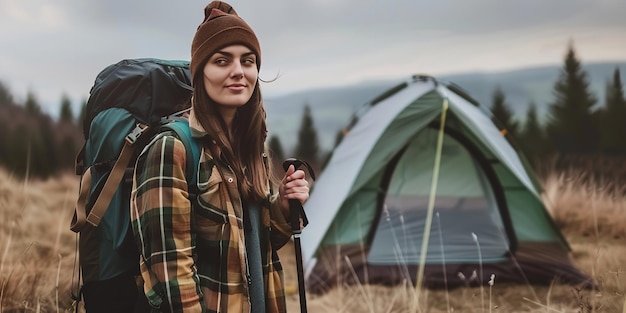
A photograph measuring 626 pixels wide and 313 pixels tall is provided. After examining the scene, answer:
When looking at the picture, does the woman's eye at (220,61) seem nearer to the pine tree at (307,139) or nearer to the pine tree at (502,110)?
the pine tree at (307,139)

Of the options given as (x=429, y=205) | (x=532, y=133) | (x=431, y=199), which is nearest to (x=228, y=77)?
(x=431, y=199)

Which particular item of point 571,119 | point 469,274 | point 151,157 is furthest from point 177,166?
point 571,119

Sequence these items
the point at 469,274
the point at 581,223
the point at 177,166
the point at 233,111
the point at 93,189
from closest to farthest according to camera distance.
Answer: the point at 177,166
the point at 233,111
the point at 93,189
the point at 469,274
the point at 581,223

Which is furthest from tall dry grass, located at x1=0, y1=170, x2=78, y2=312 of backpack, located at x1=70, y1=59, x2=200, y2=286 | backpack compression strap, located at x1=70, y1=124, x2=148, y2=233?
backpack compression strap, located at x1=70, y1=124, x2=148, y2=233

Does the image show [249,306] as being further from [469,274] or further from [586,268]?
[586,268]

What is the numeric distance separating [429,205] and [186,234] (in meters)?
3.16

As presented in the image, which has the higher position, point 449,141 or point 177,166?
point 177,166

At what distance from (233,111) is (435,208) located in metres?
3.12

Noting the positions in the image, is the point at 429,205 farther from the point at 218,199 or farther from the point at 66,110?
the point at 66,110

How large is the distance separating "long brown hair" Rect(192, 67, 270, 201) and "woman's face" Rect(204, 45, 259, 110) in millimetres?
30

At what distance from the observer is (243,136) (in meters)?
1.54

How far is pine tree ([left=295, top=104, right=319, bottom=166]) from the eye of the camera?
32.8ft

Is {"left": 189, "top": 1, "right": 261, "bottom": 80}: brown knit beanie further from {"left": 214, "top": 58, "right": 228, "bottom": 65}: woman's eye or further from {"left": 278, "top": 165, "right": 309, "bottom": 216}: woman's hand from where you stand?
{"left": 278, "top": 165, "right": 309, "bottom": 216}: woman's hand

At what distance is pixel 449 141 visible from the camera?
14.5ft
